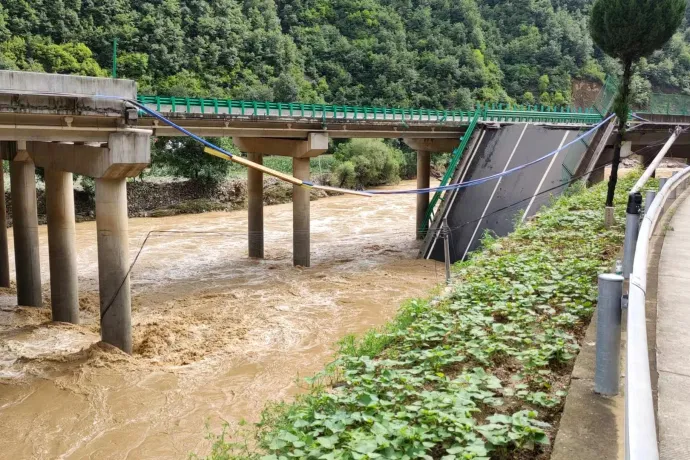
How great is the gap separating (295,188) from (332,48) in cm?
5761

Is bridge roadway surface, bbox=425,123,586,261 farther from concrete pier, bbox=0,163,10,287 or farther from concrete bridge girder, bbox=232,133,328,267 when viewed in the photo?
concrete pier, bbox=0,163,10,287

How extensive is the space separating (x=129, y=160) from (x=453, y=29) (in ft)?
267

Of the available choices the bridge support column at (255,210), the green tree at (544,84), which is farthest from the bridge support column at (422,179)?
the green tree at (544,84)

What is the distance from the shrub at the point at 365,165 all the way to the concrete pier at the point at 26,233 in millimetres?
30275

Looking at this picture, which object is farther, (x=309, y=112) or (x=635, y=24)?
(x=309, y=112)

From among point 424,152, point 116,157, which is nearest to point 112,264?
point 116,157

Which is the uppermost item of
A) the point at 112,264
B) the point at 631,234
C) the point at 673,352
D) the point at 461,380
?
the point at 631,234

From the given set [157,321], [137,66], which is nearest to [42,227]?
[157,321]

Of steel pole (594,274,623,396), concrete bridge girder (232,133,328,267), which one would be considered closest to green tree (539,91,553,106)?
concrete bridge girder (232,133,328,267)

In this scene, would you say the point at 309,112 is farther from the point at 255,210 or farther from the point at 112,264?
the point at 112,264

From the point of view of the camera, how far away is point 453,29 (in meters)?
87.8

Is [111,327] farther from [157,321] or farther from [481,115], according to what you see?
[481,115]

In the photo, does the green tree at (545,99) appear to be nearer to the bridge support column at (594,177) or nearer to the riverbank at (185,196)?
the riverbank at (185,196)

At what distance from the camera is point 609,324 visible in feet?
12.1
